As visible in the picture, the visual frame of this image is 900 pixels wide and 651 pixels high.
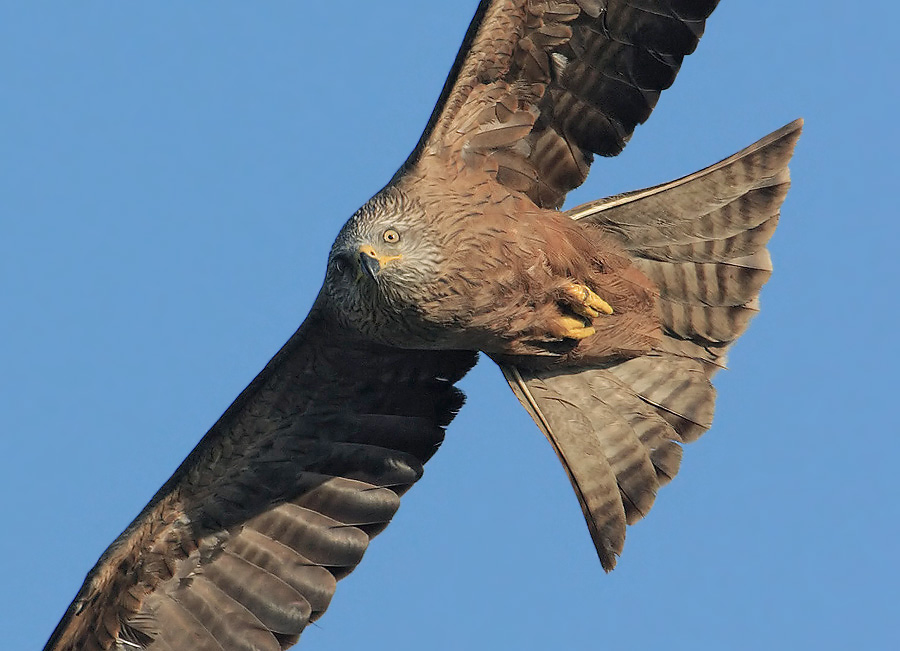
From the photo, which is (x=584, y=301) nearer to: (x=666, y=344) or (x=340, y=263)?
(x=666, y=344)

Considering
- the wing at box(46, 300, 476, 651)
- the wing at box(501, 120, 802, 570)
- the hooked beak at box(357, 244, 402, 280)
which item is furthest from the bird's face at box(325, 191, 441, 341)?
the wing at box(501, 120, 802, 570)

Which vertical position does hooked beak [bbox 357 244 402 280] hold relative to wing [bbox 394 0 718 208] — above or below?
below

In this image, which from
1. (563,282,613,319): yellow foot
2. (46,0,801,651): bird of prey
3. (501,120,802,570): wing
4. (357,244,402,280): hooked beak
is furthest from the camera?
(501,120,802,570): wing

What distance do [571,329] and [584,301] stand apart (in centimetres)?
19

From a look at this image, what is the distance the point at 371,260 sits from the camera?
8.20m

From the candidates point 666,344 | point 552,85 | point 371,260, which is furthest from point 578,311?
point 371,260

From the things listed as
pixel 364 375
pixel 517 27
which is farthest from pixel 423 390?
pixel 517 27

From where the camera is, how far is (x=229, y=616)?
9828 mm

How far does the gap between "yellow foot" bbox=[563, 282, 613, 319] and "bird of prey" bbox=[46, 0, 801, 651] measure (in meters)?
0.01

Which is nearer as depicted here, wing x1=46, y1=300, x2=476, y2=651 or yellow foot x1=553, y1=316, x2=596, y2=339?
yellow foot x1=553, y1=316, x2=596, y2=339

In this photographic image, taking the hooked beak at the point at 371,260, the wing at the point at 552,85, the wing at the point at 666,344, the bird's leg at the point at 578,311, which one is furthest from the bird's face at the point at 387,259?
the wing at the point at 666,344

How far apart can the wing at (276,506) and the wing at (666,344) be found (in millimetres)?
826

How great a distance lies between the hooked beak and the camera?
8.20m

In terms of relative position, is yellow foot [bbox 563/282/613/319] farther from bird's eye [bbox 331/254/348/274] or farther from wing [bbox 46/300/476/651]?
bird's eye [bbox 331/254/348/274]
